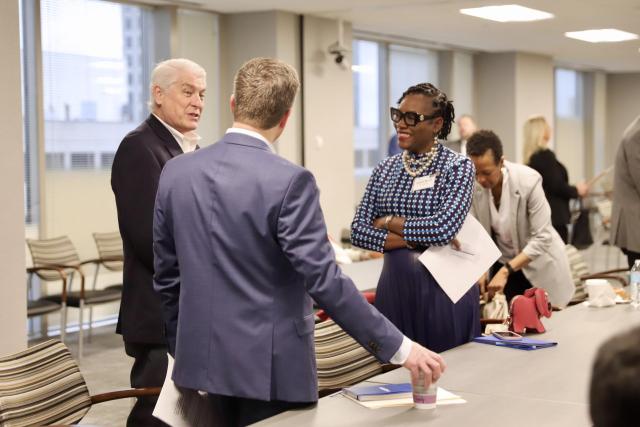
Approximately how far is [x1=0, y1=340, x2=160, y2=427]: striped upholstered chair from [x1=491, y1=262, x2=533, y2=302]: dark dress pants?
Answer: 2278 mm

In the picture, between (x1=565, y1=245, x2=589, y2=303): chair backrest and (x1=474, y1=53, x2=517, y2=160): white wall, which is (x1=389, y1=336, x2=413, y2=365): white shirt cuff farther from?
(x1=474, y1=53, x2=517, y2=160): white wall

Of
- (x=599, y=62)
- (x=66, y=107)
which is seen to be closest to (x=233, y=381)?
(x=66, y=107)

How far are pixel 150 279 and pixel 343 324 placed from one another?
122 cm

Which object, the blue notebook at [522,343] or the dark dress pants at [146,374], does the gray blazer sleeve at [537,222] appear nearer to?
the blue notebook at [522,343]

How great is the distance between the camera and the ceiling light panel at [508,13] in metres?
9.79

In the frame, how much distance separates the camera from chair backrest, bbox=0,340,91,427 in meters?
2.73

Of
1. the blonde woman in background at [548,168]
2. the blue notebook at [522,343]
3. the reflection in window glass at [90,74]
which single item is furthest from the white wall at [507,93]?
the blue notebook at [522,343]

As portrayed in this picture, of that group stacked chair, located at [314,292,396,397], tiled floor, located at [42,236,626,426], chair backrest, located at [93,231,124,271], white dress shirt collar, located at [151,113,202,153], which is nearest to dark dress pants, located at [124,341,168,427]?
stacked chair, located at [314,292,396,397]

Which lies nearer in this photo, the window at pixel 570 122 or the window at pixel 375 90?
the window at pixel 375 90

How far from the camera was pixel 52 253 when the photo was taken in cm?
769

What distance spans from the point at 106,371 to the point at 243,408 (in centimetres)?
446

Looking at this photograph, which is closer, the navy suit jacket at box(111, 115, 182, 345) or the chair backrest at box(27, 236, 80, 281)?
the navy suit jacket at box(111, 115, 182, 345)

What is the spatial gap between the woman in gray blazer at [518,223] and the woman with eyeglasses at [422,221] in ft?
2.82

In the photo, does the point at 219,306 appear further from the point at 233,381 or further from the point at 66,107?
the point at 66,107
